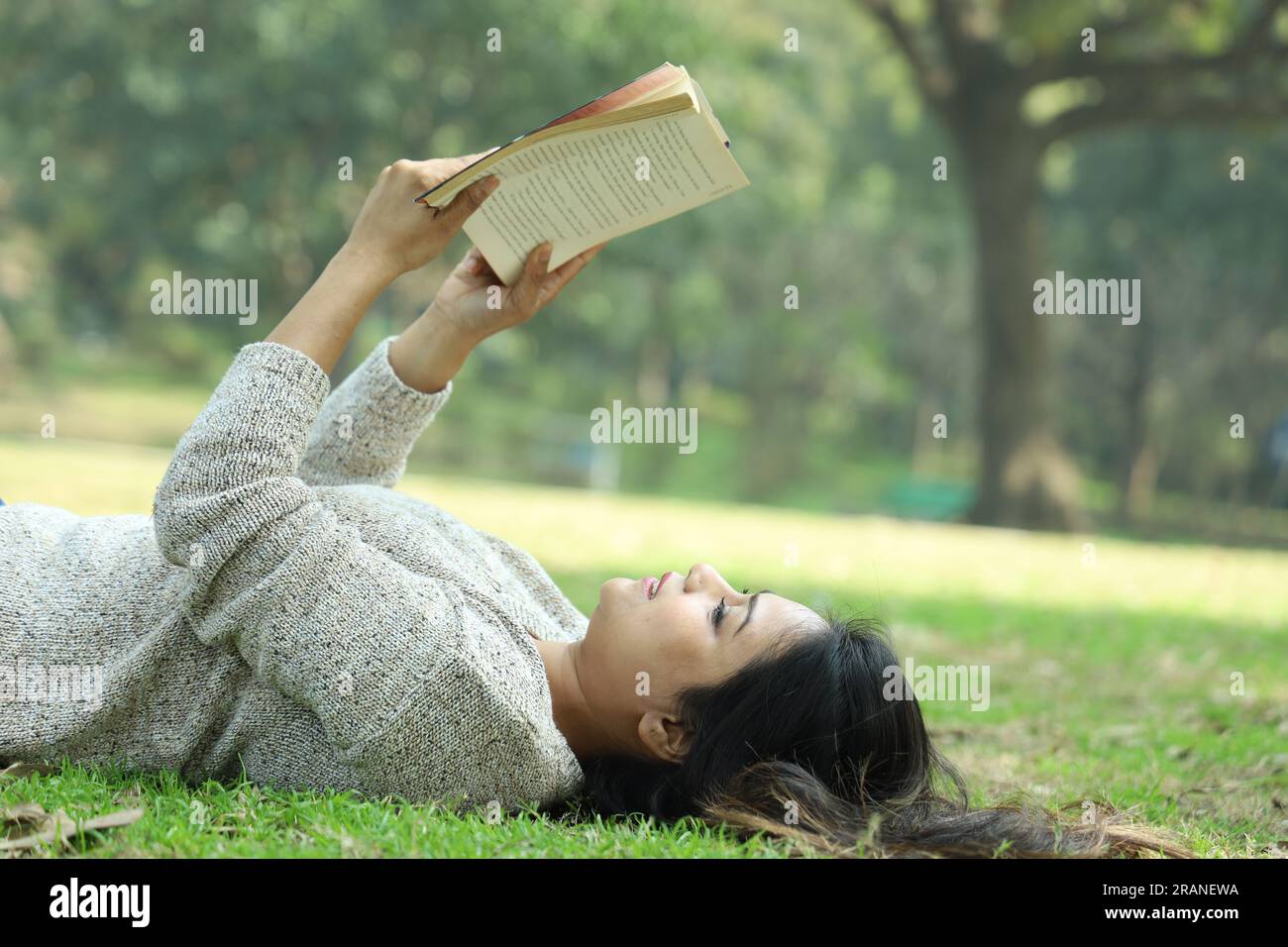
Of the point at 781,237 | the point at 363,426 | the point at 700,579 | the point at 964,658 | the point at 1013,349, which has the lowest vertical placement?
the point at 964,658

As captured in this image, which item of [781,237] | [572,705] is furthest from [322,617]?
[781,237]

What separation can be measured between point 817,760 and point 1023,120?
13.4m

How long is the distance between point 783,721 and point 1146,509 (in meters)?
26.0

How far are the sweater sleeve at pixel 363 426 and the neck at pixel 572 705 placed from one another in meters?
0.80

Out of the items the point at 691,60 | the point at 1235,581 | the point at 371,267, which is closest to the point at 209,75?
the point at 691,60

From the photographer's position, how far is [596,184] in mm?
2896

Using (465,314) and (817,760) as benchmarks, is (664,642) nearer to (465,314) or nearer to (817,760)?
(817,760)

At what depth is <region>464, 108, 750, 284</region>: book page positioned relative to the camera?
273 centimetres

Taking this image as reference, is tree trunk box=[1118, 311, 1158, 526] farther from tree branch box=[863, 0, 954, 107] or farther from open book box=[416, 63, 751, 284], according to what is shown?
open book box=[416, 63, 751, 284]

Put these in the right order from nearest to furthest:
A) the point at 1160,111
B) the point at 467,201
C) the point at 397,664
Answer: the point at 397,664, the point at 467,201, the point at 1160,111

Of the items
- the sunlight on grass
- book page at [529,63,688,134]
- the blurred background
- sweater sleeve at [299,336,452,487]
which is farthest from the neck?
the blurred background

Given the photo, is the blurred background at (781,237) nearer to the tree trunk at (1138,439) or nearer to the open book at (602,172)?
the tree trunk at (1138,439)
